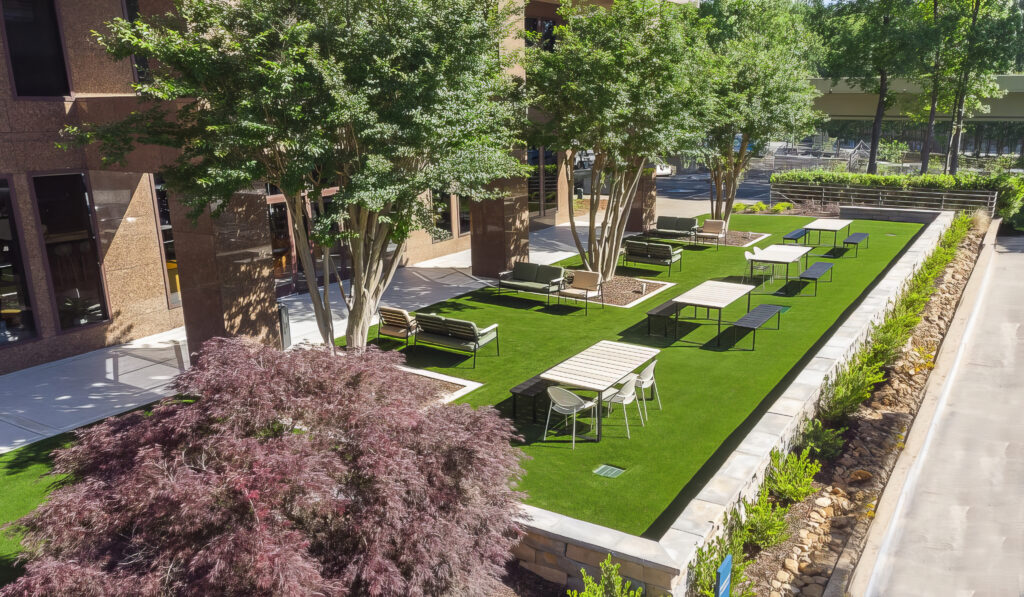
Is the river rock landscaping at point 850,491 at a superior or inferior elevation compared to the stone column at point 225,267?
inferior

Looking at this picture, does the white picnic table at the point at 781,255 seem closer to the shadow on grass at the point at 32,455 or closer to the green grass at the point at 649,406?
the green grass at the point at 649,406

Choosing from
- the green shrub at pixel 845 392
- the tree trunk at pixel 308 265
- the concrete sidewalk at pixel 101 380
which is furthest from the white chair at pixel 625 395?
the tree trunk at pixel 308 265

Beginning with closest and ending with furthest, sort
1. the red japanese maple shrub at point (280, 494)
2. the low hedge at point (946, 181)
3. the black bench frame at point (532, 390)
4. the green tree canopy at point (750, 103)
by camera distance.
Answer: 1. the red japanese maple shrub at point (280, 494)
2. the black bench frame at point (532, 390)
3. the green tree canopy at point (750, 103)
4. the low hedge at point (946, 181)

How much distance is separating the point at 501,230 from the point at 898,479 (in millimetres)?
11744

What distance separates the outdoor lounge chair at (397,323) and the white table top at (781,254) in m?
8.65

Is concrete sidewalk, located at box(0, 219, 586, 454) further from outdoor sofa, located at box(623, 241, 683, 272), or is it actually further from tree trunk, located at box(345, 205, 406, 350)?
outdoor sofa, located at box(623, 241, 683, 272)

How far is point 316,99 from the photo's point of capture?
9.73 meters

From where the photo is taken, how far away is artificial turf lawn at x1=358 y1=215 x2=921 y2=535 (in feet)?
27.4

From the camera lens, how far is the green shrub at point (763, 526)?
733 centimetres

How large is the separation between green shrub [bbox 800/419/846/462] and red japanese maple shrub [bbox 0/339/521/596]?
15.8 ft

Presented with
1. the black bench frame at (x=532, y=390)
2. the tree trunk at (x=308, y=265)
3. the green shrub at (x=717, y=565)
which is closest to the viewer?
the green shrub at (x=717, y=565)

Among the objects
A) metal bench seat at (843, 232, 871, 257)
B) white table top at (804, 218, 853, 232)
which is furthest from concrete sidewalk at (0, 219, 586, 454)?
metal bench seat at (843, 232, 871, 257)

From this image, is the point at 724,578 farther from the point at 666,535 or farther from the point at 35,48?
the point at 35,48

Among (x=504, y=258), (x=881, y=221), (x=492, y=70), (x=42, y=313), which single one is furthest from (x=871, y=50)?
(x=42, y=313)
